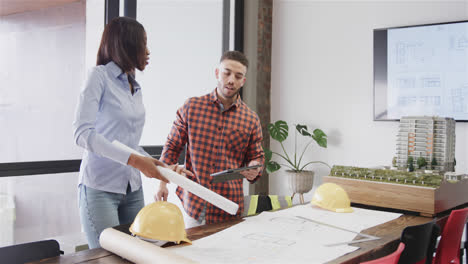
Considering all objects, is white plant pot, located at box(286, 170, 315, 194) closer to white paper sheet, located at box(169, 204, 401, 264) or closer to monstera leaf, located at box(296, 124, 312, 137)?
monstera leaf, located at box(296, 124, 312, 137)

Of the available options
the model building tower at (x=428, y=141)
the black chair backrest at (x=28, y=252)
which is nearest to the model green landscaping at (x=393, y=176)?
the model building tower at (x=428, y=141)

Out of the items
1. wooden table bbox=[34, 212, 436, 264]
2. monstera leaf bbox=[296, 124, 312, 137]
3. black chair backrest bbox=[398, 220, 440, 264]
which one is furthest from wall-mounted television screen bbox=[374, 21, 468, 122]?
black chair backrest bbox=[398, 220, 440, 264]

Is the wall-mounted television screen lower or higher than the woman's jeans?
higher

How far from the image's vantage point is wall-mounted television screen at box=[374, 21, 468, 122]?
3.44m

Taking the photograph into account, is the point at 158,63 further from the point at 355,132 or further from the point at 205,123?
the point at 355,132

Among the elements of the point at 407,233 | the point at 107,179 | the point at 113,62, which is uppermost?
the point at 113,62

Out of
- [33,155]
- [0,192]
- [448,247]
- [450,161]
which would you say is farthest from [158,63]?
[448,247]

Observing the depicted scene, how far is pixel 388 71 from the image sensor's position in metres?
3.82

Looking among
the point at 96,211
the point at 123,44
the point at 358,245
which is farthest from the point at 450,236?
the point at 123,44

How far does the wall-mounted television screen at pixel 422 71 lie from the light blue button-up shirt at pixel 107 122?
2660mm

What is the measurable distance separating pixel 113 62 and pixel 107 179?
0.52 metres

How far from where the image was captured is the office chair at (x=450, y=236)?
75.4 inches

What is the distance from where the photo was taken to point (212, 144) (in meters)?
2.29

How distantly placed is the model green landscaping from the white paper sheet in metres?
0.24
